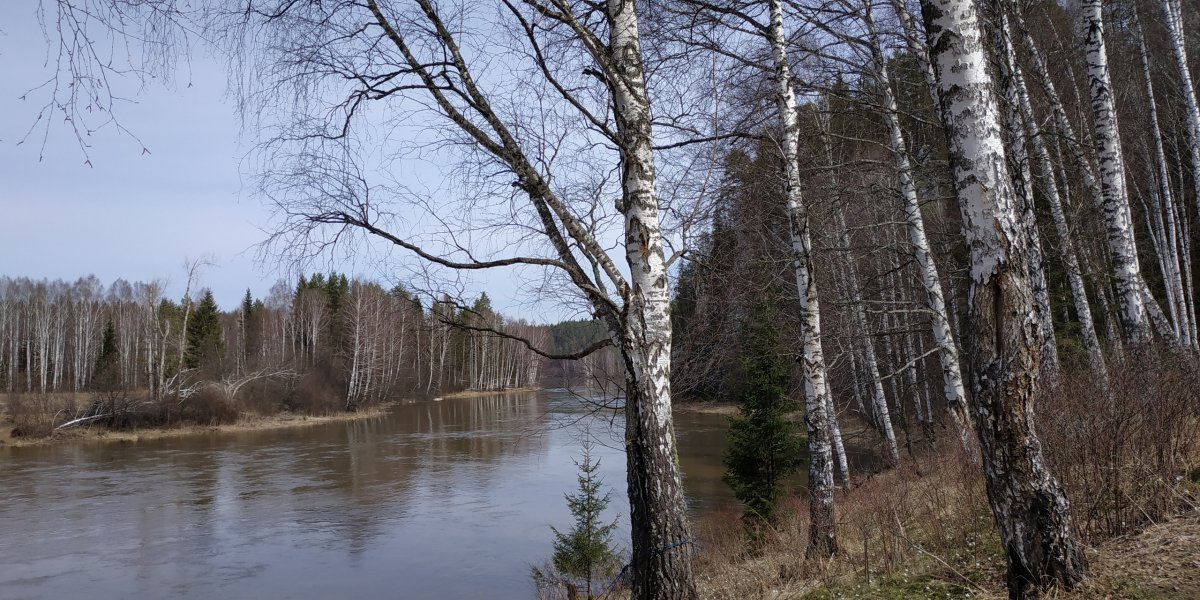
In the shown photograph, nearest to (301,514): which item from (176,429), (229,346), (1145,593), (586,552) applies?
(586,552)

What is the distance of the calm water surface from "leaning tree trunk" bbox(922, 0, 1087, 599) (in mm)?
3899

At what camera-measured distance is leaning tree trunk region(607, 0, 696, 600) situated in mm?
4238

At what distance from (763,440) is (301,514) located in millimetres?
9986

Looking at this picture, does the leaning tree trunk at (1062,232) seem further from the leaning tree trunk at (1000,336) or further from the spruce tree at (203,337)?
the spruce tree at (203,337)

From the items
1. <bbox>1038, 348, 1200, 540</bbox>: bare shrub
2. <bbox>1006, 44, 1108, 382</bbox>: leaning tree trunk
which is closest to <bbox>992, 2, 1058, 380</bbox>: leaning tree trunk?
<bbox>1006, 44, 1108, 382</bbox>: leaning tree trunk

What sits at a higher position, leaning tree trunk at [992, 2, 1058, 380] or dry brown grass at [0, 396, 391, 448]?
leaning tree trunk at [992, 2, 1058, 380]

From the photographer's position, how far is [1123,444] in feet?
16.4

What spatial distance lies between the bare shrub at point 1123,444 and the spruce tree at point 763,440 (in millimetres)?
6852

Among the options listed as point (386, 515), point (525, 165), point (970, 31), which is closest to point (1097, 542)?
point (970, 31)

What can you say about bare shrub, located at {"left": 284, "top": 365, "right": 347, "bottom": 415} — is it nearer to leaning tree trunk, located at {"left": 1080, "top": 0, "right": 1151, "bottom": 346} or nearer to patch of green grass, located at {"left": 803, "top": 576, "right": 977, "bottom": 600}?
patch of green grass, located at {"left": 803, "top": 576, "right": 977, "bottom": 600}

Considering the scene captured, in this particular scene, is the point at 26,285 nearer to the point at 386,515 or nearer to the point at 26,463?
the point at 26,463

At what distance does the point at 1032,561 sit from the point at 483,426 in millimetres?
29751

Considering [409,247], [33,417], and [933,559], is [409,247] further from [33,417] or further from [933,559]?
[33,417]

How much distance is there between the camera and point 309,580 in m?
11.4
